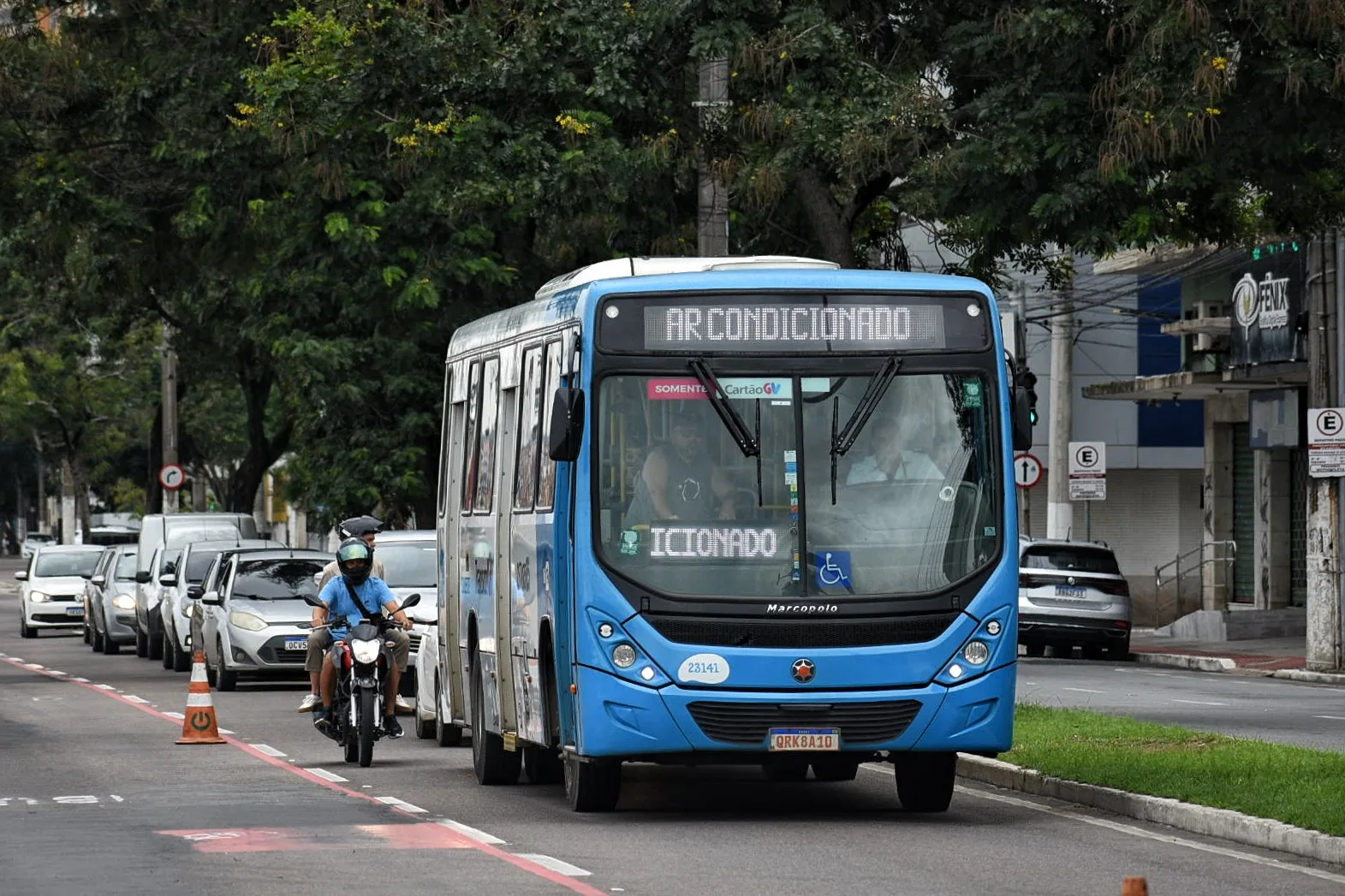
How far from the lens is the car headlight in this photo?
93.8 ft

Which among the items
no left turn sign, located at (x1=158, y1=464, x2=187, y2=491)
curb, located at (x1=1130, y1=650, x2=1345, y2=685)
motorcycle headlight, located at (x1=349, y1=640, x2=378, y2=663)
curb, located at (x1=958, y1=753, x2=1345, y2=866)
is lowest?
curb, located at (x1=958, y1=753, x2=1345, y2=866)

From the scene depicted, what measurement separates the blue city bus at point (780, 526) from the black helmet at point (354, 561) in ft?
12.3

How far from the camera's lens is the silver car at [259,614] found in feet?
93.6

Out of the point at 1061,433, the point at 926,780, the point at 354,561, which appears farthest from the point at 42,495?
the point at 926,780

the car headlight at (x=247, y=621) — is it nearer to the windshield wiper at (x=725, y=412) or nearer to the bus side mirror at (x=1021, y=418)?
the windshield wiper at (x=725, y=412)

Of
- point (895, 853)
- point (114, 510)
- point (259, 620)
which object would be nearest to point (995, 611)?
point (895, 853)

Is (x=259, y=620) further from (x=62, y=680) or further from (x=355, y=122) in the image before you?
(x=355, y=122)

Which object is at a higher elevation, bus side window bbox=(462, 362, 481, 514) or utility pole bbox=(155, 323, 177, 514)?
utility pole bbox=(155, 323, 177, 514)

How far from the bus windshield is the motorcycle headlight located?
14.8ft

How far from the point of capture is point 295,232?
32.7 meters

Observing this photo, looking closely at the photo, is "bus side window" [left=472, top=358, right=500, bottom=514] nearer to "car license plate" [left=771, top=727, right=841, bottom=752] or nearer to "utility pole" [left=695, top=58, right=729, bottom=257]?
"car license plate" [left=771, top=727, right=841, bottom=752]

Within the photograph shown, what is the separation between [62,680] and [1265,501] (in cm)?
2006

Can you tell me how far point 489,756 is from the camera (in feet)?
55.3

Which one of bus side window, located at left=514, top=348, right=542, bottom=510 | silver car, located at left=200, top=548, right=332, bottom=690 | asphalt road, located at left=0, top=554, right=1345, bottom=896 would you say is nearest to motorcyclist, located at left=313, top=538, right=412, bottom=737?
asphalt road, located at left=0, top=554, right=1345, bottom=896
